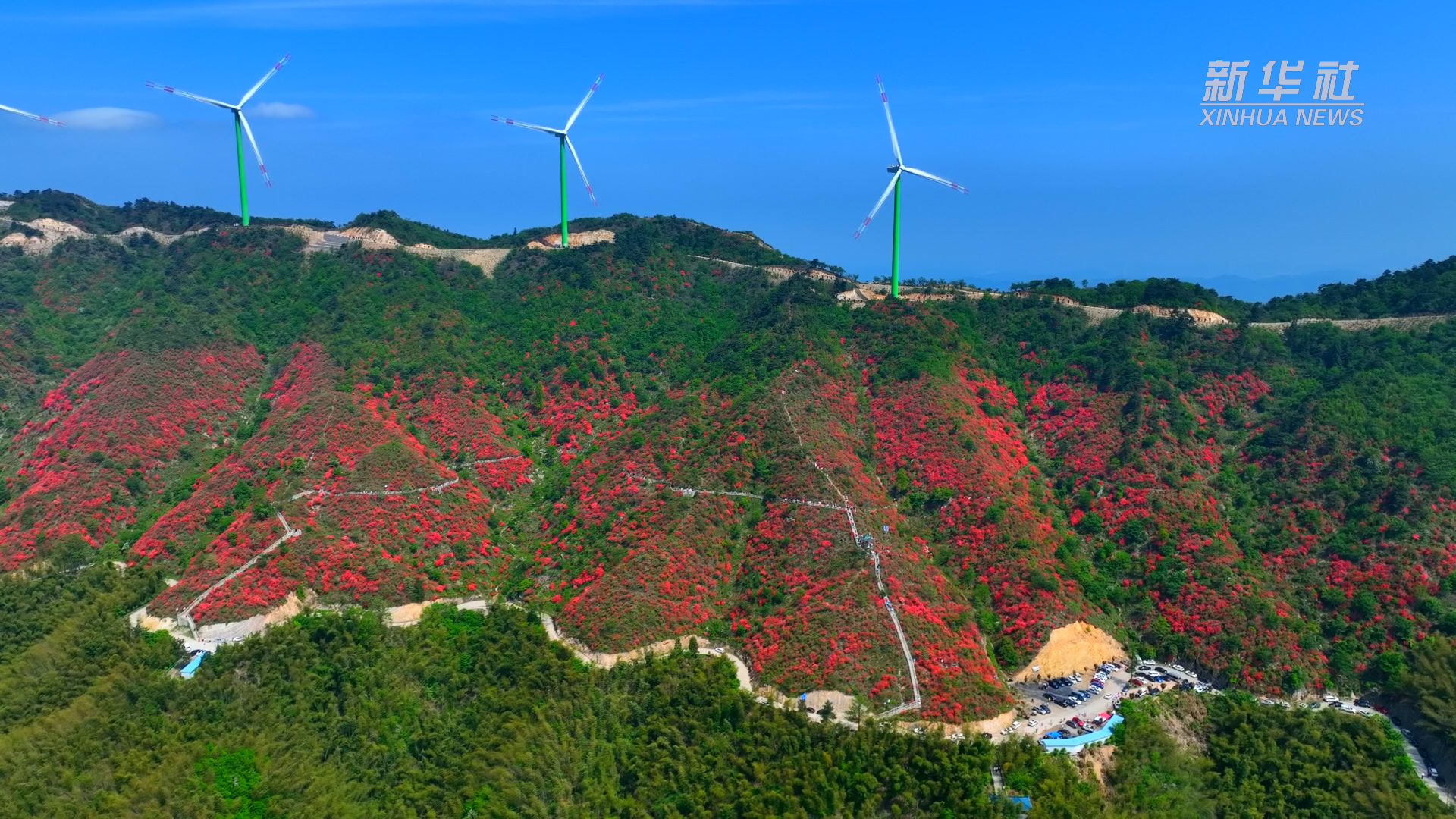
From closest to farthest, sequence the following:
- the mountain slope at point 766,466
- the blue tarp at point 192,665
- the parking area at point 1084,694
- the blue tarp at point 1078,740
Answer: the blue tarp at point 1078,740
the parking area at point 1084,694
the blue tarp at point 192,665
the mountain slope at point 766,466

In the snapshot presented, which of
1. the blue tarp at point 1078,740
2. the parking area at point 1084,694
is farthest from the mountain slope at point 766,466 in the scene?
the blue tarp at point 1078,740

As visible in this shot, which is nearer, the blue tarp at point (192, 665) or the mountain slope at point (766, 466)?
the blue tarp at point (192, 665)

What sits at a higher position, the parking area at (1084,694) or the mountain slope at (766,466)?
the mountain slope at (766,466)

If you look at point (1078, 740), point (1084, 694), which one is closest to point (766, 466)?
point (1084, 694)

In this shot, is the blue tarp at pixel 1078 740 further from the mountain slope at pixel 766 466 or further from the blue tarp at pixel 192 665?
the blue tarp at pixel 192 665

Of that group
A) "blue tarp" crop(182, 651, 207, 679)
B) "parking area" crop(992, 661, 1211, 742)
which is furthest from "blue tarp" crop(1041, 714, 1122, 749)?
"blue tarp" crop(182, 651, 207, 679)

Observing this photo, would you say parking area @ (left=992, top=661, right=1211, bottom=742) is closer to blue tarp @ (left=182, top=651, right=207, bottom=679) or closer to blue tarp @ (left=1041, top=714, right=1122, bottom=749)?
blue tarp @ (left=1041, top=714, right=1122, bottom=749)

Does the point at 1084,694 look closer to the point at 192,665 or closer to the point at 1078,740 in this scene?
the point at 1078,740

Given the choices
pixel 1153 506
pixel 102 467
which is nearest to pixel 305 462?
pixel 102 467
